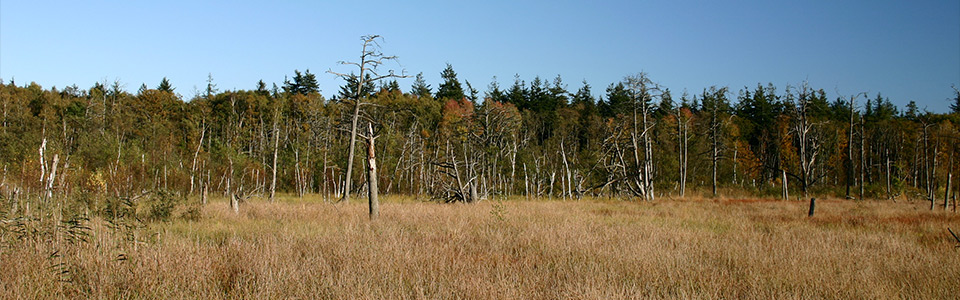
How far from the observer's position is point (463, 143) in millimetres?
32062

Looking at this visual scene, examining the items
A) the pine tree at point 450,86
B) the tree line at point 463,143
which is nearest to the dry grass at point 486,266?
the tree line at point 463,143

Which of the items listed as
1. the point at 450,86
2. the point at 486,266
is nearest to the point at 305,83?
the point at 450,86

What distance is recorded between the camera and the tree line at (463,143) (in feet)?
105

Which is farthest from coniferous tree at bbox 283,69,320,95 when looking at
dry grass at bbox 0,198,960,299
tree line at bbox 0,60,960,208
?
dry grass at bbox 0,198,960,299

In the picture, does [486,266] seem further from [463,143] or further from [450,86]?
[450,86]

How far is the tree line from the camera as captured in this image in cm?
Answer: 3203

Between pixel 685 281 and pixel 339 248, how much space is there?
14.7ft

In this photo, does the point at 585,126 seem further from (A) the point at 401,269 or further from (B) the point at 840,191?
(A) the point at 401,269

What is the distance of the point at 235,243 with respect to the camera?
24.0ft

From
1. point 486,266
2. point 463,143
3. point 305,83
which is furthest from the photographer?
point 305,83

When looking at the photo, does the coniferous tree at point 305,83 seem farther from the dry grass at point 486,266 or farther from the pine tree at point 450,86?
the dry grass at point 486,266

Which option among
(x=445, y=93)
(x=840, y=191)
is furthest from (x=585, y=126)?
A: (x=840, y=191)

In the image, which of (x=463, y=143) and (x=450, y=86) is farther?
(x=450, y=86)

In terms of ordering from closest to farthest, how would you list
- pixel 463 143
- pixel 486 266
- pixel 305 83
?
1. pixel 486 266
2. pixel 463 143
3. pixel 305 83
